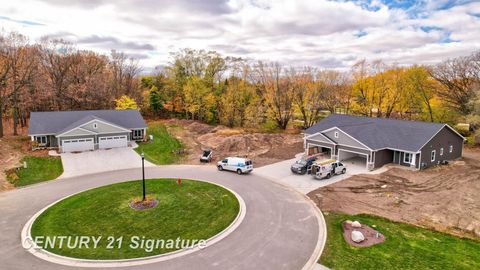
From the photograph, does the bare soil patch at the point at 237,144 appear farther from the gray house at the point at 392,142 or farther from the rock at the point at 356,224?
the rock at the point at 356,224

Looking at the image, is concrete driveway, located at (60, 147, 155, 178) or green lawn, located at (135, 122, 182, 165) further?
green lawn, located at (135, 122, 182, 165)

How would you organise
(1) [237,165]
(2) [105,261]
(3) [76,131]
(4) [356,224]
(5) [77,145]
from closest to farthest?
(2) [105,261], (4) [356,224], (1) [237,165], (3) [76,131], (5) [77,145]

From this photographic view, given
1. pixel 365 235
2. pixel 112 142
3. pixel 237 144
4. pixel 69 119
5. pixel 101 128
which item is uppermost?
pixel 69 119

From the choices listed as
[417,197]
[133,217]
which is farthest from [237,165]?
[417,197]

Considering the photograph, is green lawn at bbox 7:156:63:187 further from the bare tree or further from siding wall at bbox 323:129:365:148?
the bare tree

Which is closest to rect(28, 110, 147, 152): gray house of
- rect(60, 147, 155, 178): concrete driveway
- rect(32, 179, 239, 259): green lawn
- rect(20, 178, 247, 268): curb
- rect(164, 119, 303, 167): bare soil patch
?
rect(60, 147, 155, 178): concrete driveway

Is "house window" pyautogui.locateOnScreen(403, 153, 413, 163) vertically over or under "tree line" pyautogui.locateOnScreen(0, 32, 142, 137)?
under

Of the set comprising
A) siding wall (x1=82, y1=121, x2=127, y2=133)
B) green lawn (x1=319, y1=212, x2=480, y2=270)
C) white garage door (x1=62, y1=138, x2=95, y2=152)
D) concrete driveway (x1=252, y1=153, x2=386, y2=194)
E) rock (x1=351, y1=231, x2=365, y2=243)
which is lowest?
green lawn (x1=319, y1=212, x2=480, y2=270)

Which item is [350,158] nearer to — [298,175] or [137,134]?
[298,175]

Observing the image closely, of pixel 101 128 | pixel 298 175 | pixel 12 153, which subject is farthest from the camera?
pixel 101 128
